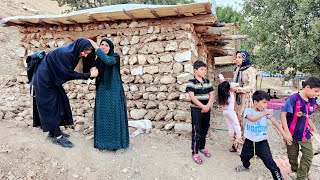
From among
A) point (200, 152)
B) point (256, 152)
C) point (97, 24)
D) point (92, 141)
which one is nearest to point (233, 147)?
point (200, 152)

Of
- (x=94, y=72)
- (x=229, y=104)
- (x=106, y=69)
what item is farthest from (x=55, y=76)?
(x=229, y=104)

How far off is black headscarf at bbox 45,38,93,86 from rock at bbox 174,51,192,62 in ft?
5.73

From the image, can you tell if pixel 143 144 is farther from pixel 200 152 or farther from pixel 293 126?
pixel 293 126

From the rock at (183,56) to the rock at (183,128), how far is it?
1.13m

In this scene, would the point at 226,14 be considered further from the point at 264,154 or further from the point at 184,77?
the point at 264,154

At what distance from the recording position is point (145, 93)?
5.22 m

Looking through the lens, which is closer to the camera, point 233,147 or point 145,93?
point 233,147

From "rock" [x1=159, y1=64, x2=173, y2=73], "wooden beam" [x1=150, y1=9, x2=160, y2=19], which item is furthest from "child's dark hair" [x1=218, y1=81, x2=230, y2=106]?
"wooden beam" [x1=150, y1=9, x2=160, y2=19]

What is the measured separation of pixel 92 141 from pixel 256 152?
2.33 m

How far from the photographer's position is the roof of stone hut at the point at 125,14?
14.5ft

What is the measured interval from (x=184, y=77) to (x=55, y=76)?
217cm

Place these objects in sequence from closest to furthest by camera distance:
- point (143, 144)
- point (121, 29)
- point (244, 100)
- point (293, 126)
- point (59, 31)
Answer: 1. point (293, 126)
2. point (244, 100)
3. point (143, 144)
4. point (121, 29)
5. point (59, 31)

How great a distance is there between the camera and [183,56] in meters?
4.90

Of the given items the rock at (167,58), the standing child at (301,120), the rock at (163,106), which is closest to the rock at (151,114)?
the rock at (163,106)
